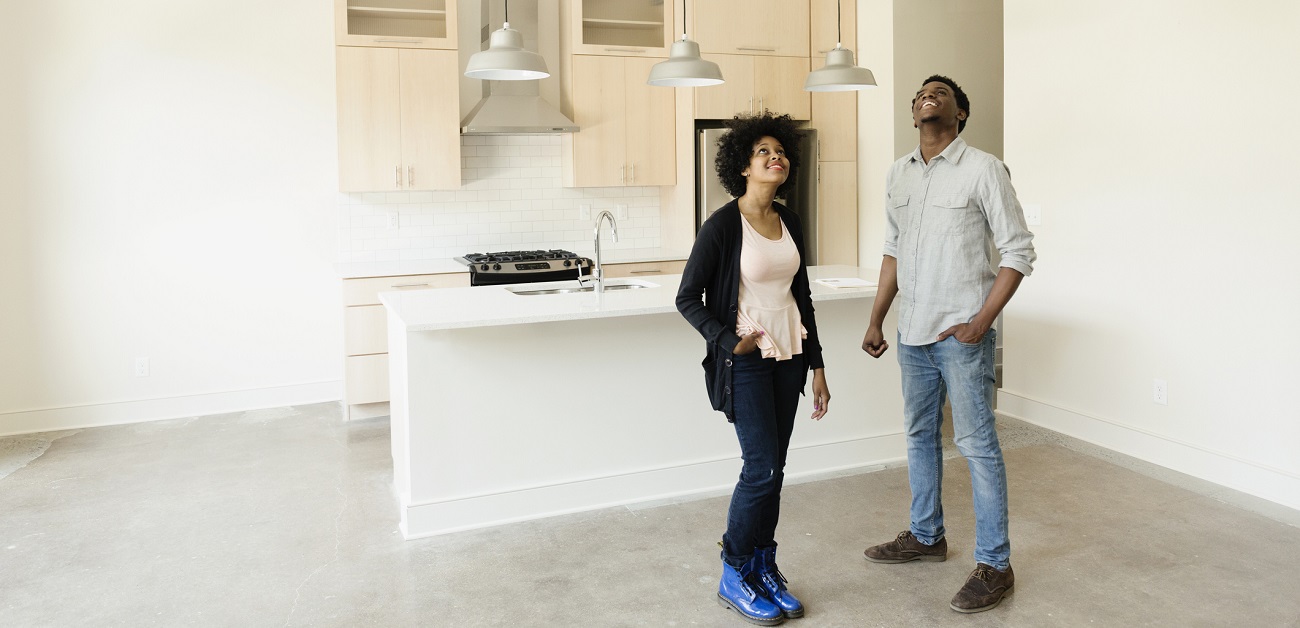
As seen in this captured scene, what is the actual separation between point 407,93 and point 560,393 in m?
2.67

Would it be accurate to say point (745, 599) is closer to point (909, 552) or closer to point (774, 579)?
point (774, 579)

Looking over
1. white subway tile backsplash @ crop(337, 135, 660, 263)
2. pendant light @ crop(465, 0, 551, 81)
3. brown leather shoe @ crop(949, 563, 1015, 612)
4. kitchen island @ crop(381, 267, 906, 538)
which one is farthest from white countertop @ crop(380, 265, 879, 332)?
white subway tile backsplash @ crop(337, 135, 660, 263)

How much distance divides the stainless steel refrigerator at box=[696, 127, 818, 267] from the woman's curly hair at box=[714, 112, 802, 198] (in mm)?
3207

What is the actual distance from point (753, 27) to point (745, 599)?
4.34 meters

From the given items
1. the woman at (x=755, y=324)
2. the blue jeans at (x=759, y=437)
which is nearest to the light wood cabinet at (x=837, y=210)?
the woman at (x=755, y=324)

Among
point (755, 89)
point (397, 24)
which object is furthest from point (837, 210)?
point (397, 24)

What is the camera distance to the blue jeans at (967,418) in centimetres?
287

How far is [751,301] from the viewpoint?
274 centimetres

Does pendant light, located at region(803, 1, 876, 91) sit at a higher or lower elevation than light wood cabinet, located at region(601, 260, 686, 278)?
higher

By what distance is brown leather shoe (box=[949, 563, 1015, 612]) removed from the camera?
9.41 ft

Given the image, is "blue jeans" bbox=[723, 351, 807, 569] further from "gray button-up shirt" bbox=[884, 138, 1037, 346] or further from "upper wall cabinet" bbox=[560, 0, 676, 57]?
"upper wall cabinet" bbox=[560, 0, 676, 57]

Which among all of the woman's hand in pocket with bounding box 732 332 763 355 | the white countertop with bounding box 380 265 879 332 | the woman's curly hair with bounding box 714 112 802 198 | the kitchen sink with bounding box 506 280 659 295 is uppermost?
the woman's curly hair with bounding box 714 112 802 198

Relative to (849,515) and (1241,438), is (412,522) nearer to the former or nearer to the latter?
(849,515)

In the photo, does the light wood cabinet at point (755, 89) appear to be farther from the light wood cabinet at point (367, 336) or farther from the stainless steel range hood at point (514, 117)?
the light wood cabinet at point (367, 336)
